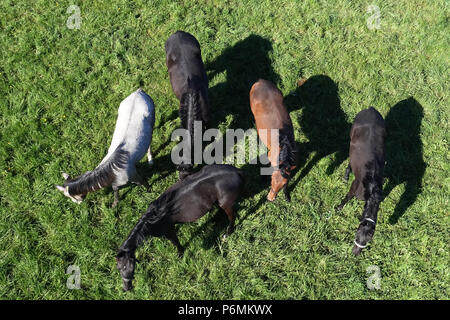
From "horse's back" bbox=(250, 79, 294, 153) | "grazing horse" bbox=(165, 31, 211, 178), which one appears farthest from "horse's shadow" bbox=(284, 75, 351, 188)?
"grazing horse" bbox=(165, 31, 211, 178)

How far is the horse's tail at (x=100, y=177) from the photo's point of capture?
604cm

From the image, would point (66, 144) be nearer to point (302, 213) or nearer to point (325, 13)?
point (302, 213)

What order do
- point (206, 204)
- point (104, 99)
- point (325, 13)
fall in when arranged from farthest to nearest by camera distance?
point (325, 13) < point (104, 99) < point (206, 204)

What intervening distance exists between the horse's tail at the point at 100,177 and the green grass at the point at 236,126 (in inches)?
30.2

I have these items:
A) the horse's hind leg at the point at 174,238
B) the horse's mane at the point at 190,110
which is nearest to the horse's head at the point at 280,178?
the horse's mane at the point at 190,110

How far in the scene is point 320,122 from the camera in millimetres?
8141

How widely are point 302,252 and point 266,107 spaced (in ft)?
9.95

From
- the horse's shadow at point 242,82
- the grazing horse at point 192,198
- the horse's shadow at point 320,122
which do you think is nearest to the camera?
the grazing horse at point 192,198

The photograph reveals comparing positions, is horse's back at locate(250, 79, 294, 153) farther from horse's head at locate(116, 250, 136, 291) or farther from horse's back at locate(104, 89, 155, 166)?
horse's head at locate(116, 250, 136, 291)

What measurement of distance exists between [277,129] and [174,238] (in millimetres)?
2916

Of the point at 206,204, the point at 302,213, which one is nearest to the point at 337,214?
the point at 302,213

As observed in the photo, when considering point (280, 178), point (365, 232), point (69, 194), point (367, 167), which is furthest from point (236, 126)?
point (69, 194)

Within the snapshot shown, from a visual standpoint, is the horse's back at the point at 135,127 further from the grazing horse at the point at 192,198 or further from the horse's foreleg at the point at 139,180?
the grazing horse at the point at 192,198

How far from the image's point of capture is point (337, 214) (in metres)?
7.02
